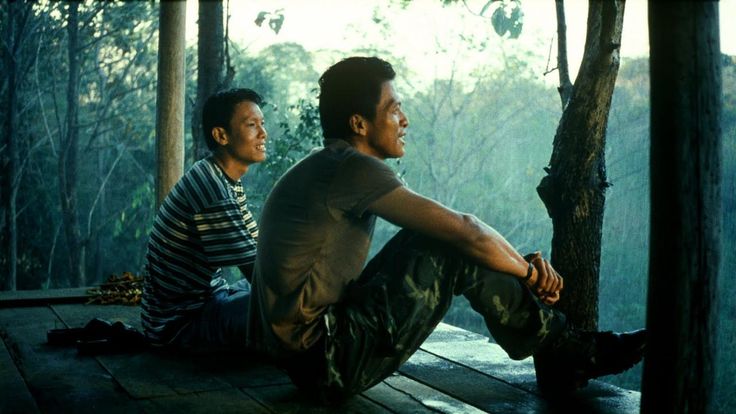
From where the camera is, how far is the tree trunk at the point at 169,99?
488 cm

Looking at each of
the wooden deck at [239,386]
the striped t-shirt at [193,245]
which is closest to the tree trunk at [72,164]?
the wooden deck at [239,386]

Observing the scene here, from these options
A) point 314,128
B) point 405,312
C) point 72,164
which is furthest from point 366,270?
point 72,164

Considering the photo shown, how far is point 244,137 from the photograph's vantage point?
3451 mm

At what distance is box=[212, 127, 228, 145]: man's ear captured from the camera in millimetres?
3430

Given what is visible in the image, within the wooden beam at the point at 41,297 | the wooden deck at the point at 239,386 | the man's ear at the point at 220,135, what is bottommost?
the wooden deck at the point at 239,386

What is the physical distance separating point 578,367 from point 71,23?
11937mm

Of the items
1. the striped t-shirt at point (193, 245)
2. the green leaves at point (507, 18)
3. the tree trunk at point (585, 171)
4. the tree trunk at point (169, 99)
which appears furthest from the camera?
the tree trunk at point (169, 99)

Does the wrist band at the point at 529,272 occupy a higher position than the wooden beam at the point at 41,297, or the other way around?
the wrist band at the point at 529,272

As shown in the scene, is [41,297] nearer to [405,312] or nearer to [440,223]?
[405,312]

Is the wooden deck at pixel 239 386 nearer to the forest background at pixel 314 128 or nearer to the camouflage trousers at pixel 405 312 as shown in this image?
the camouflage trousers at pixel 405 312

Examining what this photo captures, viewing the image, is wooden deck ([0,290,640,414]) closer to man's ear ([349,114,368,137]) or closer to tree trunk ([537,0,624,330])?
tree trunk ([537,0,624,330])

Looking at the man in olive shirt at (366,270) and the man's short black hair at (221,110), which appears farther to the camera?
the man's short black hair at (221,110)

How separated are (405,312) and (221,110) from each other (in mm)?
1525

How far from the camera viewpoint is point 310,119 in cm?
909
